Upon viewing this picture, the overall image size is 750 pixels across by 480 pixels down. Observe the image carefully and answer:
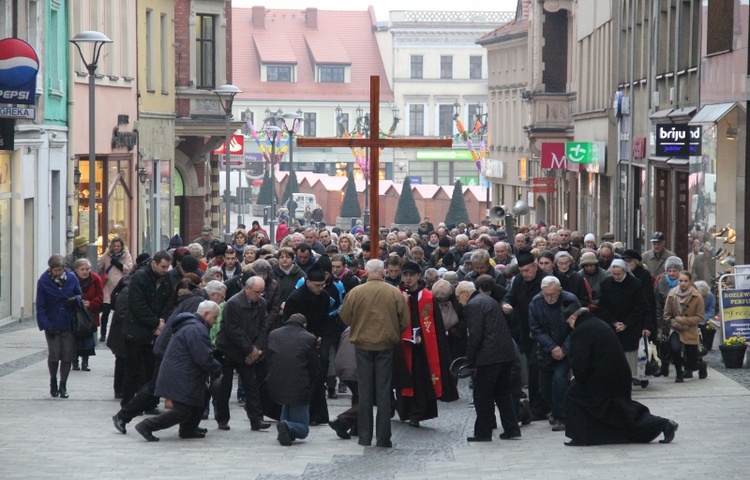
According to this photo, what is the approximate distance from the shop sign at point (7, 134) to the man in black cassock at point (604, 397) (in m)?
14.2

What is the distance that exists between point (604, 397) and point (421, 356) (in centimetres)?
224

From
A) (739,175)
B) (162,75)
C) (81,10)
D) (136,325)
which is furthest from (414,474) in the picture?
(162,75)

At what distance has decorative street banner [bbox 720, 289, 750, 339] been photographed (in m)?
20.2

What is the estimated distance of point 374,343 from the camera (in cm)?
1445

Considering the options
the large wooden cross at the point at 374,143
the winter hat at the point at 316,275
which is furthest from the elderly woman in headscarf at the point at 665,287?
the winter hat at the point at 316,275

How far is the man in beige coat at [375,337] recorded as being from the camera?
1446cm

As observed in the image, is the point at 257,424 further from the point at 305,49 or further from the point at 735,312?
the point at 305,49

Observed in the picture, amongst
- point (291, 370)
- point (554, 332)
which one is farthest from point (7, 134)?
point (554, 332)

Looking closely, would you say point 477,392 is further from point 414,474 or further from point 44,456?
point 44,456

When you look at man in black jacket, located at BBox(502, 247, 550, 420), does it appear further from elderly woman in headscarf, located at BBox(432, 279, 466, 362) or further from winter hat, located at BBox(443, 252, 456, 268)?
winter hat, located at BBox(443, 252, 456, 268)

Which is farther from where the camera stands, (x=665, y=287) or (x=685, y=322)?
(x=665, y=287)

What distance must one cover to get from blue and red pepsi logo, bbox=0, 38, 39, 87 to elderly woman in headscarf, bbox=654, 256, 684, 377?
9859mm

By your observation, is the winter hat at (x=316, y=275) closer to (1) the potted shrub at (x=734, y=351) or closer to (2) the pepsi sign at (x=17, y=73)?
(1) the potted shrub at (x=734, y=351)

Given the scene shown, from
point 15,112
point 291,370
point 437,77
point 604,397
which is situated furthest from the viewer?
point 437,77
